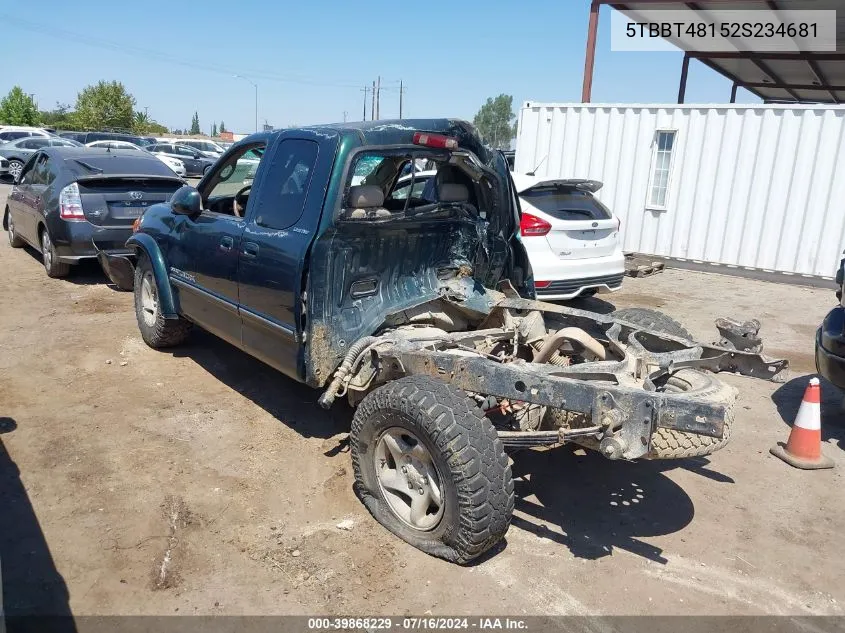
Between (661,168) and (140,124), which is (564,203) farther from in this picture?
(140,124)

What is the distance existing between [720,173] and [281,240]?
8.65m

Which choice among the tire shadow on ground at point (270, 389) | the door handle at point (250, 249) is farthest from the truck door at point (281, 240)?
the tire shadow on ground at point (270, 389)

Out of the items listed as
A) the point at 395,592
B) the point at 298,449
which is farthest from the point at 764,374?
the point at 298,449

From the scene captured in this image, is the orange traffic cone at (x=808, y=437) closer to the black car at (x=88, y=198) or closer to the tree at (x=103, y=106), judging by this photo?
the black car at (x=88, y=198)

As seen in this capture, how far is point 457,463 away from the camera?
304cm

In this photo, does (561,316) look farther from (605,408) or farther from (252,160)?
(252,160)

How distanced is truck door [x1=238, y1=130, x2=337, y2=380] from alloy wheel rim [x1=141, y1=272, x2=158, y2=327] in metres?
1.84

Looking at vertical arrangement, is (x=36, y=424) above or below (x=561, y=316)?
below

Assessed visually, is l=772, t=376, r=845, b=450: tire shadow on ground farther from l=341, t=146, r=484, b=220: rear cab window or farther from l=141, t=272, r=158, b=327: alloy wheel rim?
Result: l=141, t=272, r=158, b=327: alloy wheel rim

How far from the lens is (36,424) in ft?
15.0

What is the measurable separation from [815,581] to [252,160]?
4611mm

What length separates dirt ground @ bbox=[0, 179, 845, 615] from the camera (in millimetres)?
3066

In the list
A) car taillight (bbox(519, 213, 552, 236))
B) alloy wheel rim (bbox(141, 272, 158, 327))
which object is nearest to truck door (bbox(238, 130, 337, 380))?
alloy wheel rim (bbox(141, 272, 158, 327))

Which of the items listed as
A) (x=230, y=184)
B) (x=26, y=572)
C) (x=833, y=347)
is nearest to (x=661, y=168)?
(x=833, y=347)
